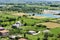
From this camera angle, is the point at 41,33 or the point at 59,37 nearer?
the point at 59,37

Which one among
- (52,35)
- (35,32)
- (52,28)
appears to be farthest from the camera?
(52,28)

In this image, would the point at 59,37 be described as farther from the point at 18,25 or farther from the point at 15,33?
the point at 18,25

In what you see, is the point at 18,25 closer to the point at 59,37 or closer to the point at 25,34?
the point at 25,34

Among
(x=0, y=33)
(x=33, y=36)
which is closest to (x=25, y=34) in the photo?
(x=33, y=36)

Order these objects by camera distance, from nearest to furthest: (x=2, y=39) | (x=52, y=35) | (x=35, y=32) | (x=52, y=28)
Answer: (x=2, y=39), (x=52, y=35), (x=35, y=32), (x=52, y=28)


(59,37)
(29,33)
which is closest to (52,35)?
(59,37)

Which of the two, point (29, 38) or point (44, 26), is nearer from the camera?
point (29, 38)

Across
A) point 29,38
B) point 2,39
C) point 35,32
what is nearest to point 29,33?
point 35,32

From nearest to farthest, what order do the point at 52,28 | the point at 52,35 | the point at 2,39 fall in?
the point at 2,39 → the point at 52,35 → the point at 52,28
